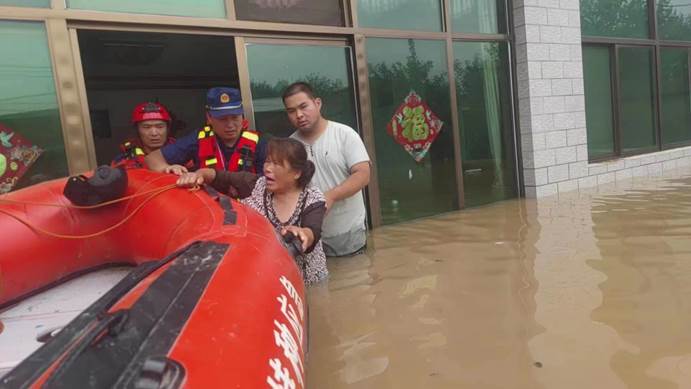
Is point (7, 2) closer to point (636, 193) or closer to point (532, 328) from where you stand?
point (532, 328)

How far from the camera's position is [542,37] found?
5.13 metres

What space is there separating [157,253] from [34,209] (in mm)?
502

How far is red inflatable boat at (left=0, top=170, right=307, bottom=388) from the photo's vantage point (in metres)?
0.88

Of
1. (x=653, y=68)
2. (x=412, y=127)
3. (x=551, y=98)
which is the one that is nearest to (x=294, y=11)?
(x=412, y=127)

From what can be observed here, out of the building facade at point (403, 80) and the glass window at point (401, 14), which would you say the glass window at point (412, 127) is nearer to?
the building facade at point (403, 80)

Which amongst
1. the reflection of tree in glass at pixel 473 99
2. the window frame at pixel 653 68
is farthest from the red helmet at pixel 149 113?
the window frame at pixel 653 68

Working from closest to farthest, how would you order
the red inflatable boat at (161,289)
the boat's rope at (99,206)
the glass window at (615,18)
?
the red inflatable boat at (161,289) < the boat's rope at (99,206) < the glass window at (615,18)

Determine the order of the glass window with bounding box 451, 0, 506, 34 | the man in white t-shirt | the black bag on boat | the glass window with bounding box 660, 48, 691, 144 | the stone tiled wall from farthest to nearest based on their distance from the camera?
the glass window with bounding box 660, 48, 691, 144 → the stone tiled wall → the glass window with bounding box 451, 0, 506, 34 → the man in white t-shirt → the black bag on boat

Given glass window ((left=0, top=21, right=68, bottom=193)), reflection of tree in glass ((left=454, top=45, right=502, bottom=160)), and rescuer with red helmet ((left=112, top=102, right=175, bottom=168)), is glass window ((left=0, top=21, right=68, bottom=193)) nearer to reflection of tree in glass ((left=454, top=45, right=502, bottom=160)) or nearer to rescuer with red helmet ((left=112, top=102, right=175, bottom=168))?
rescuer with red helmet ((left=112, top=102, right=175, bottom=168))

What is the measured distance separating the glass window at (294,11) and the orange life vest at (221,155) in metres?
1.12

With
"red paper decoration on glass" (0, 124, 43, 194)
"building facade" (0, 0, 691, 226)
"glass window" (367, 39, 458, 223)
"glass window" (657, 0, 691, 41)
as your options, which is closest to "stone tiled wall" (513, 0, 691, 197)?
"building facade" (0, 0, 691, 226)

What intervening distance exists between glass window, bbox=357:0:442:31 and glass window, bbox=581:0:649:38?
2.20 metres

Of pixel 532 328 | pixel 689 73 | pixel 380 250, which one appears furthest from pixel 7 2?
pixel 689 73

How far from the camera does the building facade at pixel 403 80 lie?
2912 mm
